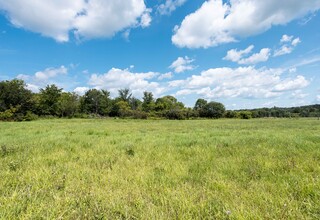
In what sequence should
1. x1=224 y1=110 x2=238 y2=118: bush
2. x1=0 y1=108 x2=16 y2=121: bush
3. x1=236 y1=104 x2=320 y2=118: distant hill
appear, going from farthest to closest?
x1=236 y1=104 x2=320 y2=118: distant hill → x1=224 y1=110 x2=238 y2=118: bush → x1=0 y1=108 x2=16 y2=121: bush

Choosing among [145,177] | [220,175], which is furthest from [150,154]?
[220,175]

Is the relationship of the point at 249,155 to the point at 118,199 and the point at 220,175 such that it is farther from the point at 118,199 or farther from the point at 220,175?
the point at 118,199

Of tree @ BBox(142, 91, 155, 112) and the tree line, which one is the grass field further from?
tree @ BBox(142, 91, 155, 112)

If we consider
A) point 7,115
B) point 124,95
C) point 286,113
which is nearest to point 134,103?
point 124,95

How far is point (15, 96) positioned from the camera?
45.0 metres

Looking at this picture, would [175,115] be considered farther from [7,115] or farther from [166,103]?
[7,115]

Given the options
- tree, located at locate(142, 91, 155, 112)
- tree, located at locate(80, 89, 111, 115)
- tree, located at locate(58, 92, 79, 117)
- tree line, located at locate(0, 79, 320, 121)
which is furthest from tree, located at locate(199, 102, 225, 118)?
tree, located at locate(58, 92, 79, 117)

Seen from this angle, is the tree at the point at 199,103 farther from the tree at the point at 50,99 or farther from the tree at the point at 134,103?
the tree at the point at 50,99

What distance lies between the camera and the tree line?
44.4 metres

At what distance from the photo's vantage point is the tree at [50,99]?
188 ft

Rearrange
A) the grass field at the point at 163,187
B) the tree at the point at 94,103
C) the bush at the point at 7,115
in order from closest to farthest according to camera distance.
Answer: the grass field at the point at 163,187 < the bush at the point at 7,115 < the tree at the point at 94,103

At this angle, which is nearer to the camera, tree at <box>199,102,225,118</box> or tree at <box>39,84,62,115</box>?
tree at <box>39,84,62,115</box>

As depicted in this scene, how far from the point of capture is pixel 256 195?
312 centimetres

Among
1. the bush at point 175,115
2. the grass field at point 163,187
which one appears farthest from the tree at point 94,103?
the grass field at point 163,187
